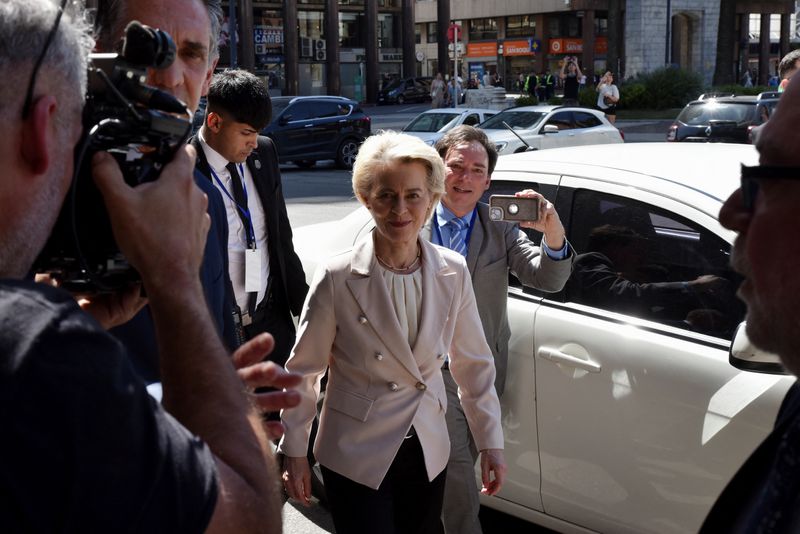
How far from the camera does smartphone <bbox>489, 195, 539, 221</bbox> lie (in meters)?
4.14

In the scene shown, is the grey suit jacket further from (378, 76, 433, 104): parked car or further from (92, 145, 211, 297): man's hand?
(378, 76, 433, 104): parked car

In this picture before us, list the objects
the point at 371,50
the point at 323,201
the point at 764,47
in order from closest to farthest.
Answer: the point at 323,201
the point at 371,50
the point at 764,47

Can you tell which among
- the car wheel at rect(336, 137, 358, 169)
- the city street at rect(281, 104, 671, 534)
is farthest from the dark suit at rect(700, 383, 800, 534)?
the car wheel at rect(336, 137, 358, 169)

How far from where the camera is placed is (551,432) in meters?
4.05

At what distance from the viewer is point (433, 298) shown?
355 centimetres

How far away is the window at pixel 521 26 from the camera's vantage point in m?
73.1

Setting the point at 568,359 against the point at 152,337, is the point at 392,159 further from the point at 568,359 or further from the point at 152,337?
the point at 152,337

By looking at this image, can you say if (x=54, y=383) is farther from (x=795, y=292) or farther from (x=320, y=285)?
(x=320, y=285)

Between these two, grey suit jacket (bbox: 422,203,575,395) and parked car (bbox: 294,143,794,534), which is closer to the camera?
parked car (bbox: 294,143,794,534)

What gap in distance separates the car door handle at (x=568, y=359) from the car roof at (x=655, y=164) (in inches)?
29.2

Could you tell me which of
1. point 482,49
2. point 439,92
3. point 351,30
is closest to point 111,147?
point 439,92

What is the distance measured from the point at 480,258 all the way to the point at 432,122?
63.7ft

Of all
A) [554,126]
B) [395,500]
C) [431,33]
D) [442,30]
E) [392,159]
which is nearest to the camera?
[395,500]

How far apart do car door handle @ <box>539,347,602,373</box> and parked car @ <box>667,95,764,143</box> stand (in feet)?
58.7
